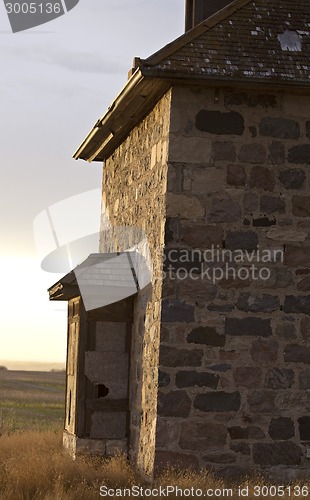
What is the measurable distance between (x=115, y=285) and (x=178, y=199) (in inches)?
71.4

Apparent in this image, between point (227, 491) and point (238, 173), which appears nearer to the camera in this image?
point (227, 491)

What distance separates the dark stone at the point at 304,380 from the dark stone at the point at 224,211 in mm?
1870

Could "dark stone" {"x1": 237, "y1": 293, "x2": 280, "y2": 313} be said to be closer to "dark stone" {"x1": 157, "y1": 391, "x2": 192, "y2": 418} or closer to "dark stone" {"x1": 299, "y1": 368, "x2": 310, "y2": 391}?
"dark stone" {"x1": 299, "y1": 368, "x2": 310, "y2": 391}

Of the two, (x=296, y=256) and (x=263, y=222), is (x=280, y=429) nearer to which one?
(x=296, y=256)

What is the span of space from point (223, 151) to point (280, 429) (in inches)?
124

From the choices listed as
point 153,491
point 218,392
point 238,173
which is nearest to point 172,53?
point 238,173

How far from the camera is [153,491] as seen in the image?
9336 millimetres

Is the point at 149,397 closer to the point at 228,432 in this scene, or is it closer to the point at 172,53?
the point at 228,432

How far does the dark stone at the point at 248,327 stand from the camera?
33.5 ft

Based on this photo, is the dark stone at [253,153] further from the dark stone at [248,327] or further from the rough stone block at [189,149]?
the dark stone at [248,327]

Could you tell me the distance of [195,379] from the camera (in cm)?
1010

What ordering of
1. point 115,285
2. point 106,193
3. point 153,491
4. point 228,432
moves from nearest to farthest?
1. point 153,491
2. point 228,432
3. point 115,285
4. point 106,193

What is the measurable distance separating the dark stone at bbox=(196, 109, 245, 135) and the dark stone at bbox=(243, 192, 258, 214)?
0.72 m

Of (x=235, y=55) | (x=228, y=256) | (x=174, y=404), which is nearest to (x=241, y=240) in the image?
(x=228, y=256)
